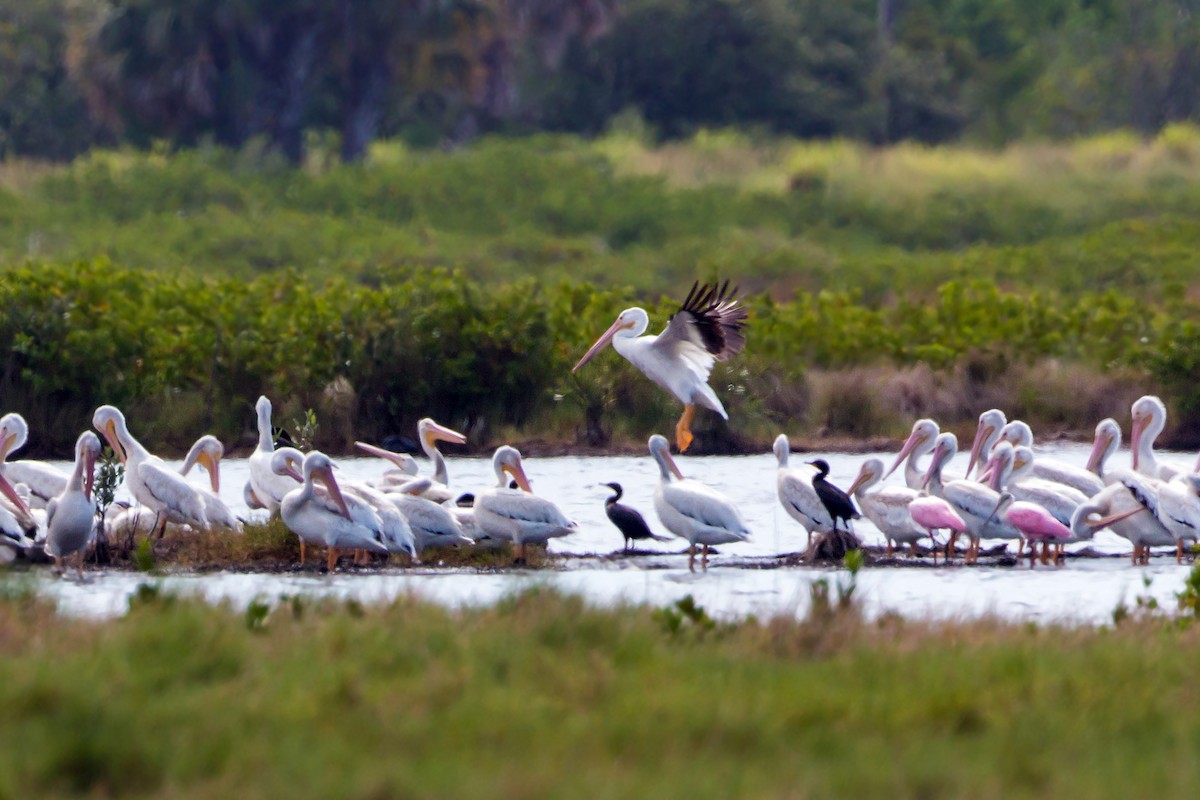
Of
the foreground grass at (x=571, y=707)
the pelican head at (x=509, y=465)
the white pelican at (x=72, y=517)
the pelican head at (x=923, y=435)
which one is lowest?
the foreground grass at (x=571, y=707)

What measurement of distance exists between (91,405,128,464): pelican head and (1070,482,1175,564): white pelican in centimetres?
534

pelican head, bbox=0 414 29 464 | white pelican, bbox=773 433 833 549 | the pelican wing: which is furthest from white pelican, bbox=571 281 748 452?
pelican head, bbox=0 414 29 464

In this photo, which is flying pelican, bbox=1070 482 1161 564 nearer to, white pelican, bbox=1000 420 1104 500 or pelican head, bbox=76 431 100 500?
white pelican, bbox=1000 420 1104 500

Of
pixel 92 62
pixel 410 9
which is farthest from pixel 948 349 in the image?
pixel 92 62

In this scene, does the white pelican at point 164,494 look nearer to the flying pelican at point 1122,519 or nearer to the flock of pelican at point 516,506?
the flock of pelican at point 516,506

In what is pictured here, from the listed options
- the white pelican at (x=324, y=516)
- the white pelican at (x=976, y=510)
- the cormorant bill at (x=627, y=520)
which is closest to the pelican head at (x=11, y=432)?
the white pelican at (x=324, y=516)

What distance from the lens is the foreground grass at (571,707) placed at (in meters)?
5.13

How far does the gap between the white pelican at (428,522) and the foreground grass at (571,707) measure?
11.6 ft

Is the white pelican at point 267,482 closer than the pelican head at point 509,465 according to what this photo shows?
Yes

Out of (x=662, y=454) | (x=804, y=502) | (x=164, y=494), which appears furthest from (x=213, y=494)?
(x=804, y=502)

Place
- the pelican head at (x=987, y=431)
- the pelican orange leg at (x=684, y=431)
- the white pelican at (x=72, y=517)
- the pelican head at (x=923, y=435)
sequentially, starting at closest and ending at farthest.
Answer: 1. the white pelican at (x=72, y=517)
2. the pelican head at (x=923, y=435)
3. the pelican head at (x=987, y=431)
4. the pelican orange leg at (x=684, y=431)

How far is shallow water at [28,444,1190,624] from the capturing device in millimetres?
8977

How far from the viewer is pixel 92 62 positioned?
3528 centimetres

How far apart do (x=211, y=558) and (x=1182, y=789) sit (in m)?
6.83
